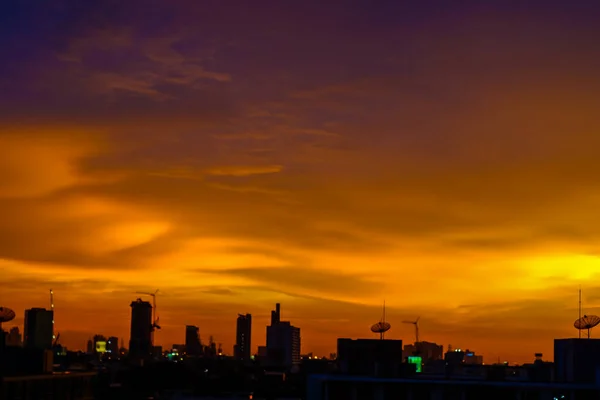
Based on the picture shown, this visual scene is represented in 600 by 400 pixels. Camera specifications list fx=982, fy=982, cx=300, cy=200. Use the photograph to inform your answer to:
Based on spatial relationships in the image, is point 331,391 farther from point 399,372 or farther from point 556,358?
point 556,358

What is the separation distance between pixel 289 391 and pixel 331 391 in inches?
2960

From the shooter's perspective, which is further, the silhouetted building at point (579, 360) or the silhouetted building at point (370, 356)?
the silhouetted building at point (370, 356)

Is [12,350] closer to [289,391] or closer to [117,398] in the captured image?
[117,398]

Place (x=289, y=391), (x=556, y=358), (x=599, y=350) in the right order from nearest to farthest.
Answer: (x=599, y=350) → (x=556, y=358) → (x=289, y=391)

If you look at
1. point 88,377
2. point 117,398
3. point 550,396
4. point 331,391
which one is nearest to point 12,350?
point 88,377

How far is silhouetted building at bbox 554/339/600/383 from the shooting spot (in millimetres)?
137875

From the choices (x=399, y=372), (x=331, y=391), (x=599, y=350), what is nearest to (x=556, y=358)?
(x=599, y=350)

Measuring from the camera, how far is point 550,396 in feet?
373

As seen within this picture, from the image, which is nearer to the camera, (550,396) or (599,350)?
(550,396)

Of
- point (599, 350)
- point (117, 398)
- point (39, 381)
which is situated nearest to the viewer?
point (39, 381)

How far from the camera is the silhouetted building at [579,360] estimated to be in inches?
5428

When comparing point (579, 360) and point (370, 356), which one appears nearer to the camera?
point (579, 360)

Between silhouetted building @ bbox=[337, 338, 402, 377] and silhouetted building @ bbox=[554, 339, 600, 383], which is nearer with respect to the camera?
silhouetted building @ bbox=[554, 339, 600, 383]

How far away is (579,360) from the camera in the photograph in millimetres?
140000
